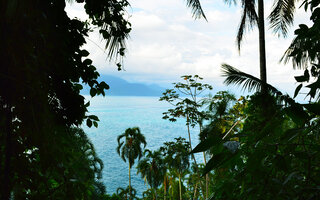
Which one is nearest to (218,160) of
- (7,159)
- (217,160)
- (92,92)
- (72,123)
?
(217,160)

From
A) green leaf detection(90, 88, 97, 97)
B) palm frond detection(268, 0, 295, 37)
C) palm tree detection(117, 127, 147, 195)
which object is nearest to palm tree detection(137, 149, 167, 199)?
palm tree detection(117, 127, 147, 195)

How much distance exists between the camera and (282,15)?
26.6 ft

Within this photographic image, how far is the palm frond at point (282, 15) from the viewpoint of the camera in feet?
25.9

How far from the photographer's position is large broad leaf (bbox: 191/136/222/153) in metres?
0.48

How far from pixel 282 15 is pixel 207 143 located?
29.0ft

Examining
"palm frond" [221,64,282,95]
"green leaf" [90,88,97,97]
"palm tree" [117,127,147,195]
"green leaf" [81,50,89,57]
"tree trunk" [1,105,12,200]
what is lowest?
"palm tree" [117,127,147,195]

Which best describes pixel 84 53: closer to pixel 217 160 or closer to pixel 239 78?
pixel 217 160

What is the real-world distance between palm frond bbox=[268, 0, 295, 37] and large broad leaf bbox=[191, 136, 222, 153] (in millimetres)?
8579

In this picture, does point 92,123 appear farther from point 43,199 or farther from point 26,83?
point 26,83

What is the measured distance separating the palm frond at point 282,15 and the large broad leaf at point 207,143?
28.1 ft

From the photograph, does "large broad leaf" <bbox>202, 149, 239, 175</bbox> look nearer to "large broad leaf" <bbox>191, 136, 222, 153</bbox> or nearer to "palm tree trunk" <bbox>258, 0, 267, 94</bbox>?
"large broad leaf" <bbox>191, 136, 222, 153</bbox>

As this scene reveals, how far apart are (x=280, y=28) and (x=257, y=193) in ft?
28.8

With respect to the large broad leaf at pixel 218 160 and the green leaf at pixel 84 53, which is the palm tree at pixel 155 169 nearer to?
the green leaf at pixel 84 53

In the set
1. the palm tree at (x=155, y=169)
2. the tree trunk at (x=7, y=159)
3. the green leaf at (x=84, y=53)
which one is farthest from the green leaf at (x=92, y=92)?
the palm tree at (x=155, y=169)
